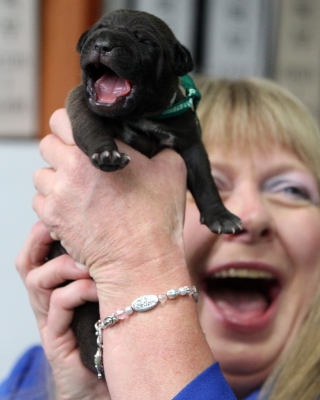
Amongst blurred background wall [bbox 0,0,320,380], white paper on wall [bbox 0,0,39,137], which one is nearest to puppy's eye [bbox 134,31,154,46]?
blurred background wall [bbox 0,0,320,380]

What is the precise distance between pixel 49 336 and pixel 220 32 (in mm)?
1494

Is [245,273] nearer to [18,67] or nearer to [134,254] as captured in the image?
[134,254]

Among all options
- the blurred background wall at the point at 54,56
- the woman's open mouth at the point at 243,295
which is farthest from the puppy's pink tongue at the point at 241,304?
the blurred background wall at the point at 54,56

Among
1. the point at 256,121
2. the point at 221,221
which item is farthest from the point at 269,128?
the point at 221,221

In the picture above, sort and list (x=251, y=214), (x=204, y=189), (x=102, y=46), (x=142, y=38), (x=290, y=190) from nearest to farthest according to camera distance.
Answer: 1. (x=102, y=46)
2. (x=142, y=38)
3. (x=204, y=189)
4. (x=251, y=214)
5. (x=290, y=190)

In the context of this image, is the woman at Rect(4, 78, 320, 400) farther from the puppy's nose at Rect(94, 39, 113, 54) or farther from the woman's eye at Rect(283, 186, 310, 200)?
the puppy's nose at Rect(94, 39, 113, 54)

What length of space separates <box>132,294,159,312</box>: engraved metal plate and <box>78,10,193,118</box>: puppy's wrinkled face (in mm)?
324

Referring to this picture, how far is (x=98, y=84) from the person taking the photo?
0.92 m

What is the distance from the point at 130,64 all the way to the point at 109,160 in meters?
0.17

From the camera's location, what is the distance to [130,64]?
0.87m

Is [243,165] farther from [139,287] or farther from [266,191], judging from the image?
[139,287]

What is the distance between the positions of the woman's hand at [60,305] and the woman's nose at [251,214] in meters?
0.44

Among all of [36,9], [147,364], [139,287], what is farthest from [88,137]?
[36,9]

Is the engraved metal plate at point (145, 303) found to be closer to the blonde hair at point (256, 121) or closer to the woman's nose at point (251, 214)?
the woman's nose at point (251, 214)
